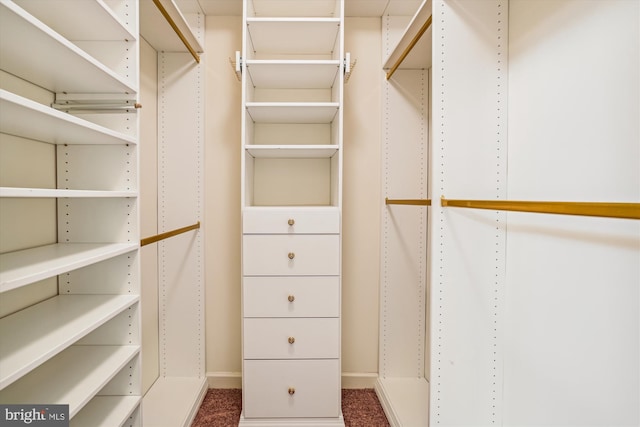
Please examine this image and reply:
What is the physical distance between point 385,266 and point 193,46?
1717mm

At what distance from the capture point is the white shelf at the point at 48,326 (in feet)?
2.41

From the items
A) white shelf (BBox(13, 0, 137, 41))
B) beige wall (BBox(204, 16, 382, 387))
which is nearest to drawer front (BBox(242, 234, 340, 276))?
beige wall (BBox(204, 16, 382, 387))

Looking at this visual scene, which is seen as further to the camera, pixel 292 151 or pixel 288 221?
pixel 292 151

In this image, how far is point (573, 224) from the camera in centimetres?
96

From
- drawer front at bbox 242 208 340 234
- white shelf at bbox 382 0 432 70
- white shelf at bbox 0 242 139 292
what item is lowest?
white shelf at bbox 0 242 139 292

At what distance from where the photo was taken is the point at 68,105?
3.73ft

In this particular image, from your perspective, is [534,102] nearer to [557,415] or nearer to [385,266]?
[557,415]

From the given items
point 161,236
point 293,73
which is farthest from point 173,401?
point 293,73

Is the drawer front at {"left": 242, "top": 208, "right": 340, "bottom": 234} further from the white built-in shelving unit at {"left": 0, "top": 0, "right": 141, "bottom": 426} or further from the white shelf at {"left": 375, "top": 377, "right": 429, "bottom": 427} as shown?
the white shelf at {"left": 375, "top": 377, "right": 429, "bottom": 427}

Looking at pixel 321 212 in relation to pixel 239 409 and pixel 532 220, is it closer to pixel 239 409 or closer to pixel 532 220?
pixel 532 220

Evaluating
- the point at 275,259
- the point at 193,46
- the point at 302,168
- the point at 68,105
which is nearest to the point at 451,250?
the point at 275,259

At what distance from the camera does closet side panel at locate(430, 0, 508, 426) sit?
120 cm

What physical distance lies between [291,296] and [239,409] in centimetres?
77

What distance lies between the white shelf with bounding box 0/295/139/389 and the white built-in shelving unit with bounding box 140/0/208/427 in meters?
0.80
